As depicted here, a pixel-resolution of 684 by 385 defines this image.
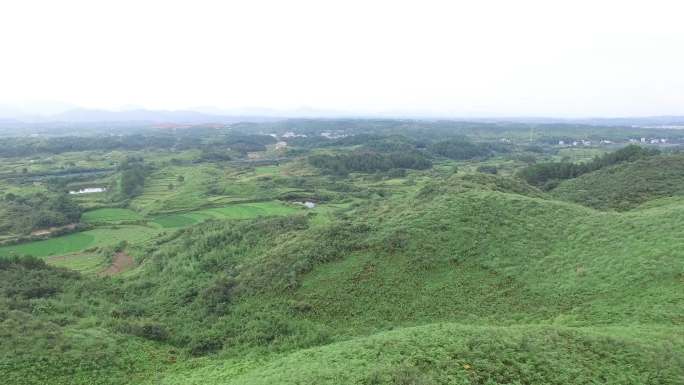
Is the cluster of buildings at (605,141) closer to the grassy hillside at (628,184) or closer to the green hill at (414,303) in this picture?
the grassy hillside at (628,184)

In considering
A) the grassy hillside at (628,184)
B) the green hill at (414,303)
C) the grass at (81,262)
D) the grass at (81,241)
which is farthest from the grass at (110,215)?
the grassy hillside at (628,184)

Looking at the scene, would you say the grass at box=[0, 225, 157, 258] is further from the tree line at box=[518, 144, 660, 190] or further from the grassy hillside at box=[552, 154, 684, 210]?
the tree line at box=[518, 144, 660, 190]

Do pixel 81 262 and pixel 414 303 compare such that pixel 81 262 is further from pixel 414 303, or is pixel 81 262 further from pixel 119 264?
pixel 414 303

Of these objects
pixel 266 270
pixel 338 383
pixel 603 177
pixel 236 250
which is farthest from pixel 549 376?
pixel 603 177

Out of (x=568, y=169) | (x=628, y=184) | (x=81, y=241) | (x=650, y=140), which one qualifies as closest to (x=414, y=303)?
(x=628, y=184)

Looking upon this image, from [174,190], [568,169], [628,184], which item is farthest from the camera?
[174,190]

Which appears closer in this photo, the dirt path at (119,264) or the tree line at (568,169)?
the dirt path at (119,264)
